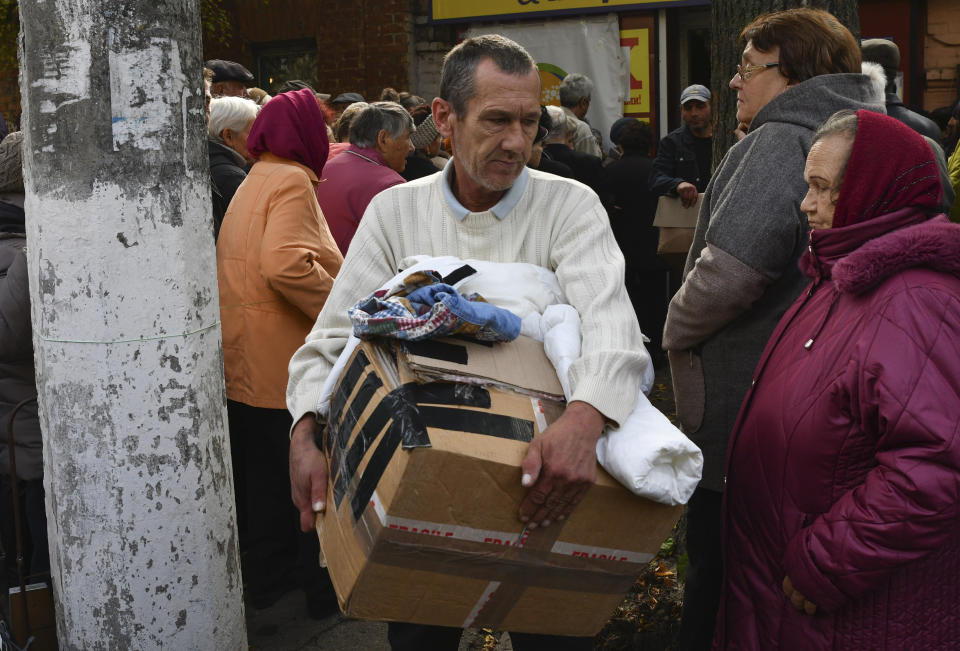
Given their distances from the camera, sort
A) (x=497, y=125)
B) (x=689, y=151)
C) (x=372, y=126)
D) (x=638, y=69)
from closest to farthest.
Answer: (x=497, y=125), (x=372, y=126), (x=689, y=151), (x=638, y=69)

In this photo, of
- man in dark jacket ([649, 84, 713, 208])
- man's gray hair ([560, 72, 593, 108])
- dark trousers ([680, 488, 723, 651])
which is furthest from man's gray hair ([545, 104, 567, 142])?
dark trousers ([680, 488, 723, 651])

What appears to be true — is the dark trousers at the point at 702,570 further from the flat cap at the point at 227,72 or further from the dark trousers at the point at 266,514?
the flat cap at the point at 227,72

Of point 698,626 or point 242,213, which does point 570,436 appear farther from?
point 242,213

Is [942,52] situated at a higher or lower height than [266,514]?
higher

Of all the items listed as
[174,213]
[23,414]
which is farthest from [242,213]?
[174,213]

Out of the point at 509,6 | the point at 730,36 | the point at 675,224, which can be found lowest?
the point at 675,224

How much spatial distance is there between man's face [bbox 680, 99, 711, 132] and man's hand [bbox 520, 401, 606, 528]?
5.63 meters

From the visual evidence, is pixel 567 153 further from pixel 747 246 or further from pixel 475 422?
pixel 475 422

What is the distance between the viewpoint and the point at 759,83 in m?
2.81

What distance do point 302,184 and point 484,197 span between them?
1.68 m

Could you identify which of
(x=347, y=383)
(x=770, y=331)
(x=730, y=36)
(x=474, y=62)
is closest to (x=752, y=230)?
(x=770, y=331)

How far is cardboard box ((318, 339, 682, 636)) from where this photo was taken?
5.71ft

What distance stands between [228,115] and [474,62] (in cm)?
287

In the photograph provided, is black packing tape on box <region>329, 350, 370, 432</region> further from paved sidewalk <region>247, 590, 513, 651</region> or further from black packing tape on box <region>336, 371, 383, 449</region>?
paved sidewalk <region>247, 590, 513, 651</region>
